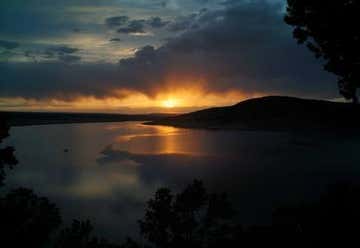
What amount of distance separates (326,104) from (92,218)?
79.2 m

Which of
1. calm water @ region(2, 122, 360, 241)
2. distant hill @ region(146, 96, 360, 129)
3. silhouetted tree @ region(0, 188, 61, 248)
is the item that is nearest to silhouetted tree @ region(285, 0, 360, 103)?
calm water @ region(2, 122, 360, 241)

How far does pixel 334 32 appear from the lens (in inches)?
480

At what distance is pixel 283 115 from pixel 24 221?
249 ft

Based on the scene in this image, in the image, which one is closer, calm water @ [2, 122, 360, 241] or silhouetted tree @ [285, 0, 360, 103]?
silhouetted tree @ [285, 0, 360, 103]

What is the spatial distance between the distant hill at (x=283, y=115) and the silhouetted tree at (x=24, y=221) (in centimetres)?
6476

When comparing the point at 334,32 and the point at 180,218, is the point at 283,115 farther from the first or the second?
the point at 180,218

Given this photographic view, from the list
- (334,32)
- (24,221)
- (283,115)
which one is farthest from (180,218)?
(283,115)

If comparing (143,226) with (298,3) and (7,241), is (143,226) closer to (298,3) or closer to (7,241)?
(7,241)

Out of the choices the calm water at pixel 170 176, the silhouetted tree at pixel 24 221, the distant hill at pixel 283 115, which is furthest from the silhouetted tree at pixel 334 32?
the distant hill at pixel 283 115

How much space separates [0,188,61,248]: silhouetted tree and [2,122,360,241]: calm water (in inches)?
231

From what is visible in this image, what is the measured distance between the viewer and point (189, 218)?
31.5 ft

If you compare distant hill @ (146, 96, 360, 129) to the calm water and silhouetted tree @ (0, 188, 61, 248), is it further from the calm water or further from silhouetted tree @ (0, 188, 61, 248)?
silhouetted tree @ (0, 188, 61, 248)

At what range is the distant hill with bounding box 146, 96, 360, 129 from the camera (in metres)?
68.9

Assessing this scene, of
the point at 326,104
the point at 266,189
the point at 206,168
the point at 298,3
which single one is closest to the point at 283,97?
the point at 326,104
